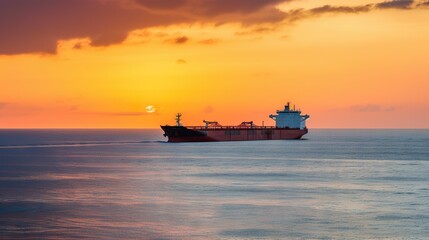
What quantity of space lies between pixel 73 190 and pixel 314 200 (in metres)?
20.8

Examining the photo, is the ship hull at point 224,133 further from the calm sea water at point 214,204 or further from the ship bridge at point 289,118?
the calm sea water at point 214,204

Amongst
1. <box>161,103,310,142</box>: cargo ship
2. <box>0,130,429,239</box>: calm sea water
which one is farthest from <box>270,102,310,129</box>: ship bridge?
<box>0,130,429,239</box>: calm sea water

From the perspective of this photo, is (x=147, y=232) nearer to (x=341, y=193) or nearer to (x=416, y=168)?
(x=341, y=193)

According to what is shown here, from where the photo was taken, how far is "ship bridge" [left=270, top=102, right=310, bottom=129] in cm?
18288

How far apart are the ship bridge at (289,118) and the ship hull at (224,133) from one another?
1.78 metres

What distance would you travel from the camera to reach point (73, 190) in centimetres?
5562

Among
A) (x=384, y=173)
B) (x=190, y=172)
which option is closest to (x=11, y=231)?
(x=190, y=172)

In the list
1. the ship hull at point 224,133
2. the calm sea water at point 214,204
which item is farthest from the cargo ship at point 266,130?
the calm sea water at point 214,204

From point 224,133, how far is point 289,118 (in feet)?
69.5

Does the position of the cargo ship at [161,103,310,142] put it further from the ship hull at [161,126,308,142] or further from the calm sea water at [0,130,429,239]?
the calm sea water at [0,130,429,239]

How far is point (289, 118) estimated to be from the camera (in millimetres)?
184125

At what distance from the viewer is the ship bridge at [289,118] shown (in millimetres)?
182875

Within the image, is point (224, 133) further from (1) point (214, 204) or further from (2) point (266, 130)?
(1) point (214, 204)

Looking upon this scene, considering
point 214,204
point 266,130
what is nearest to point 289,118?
point 266,130
